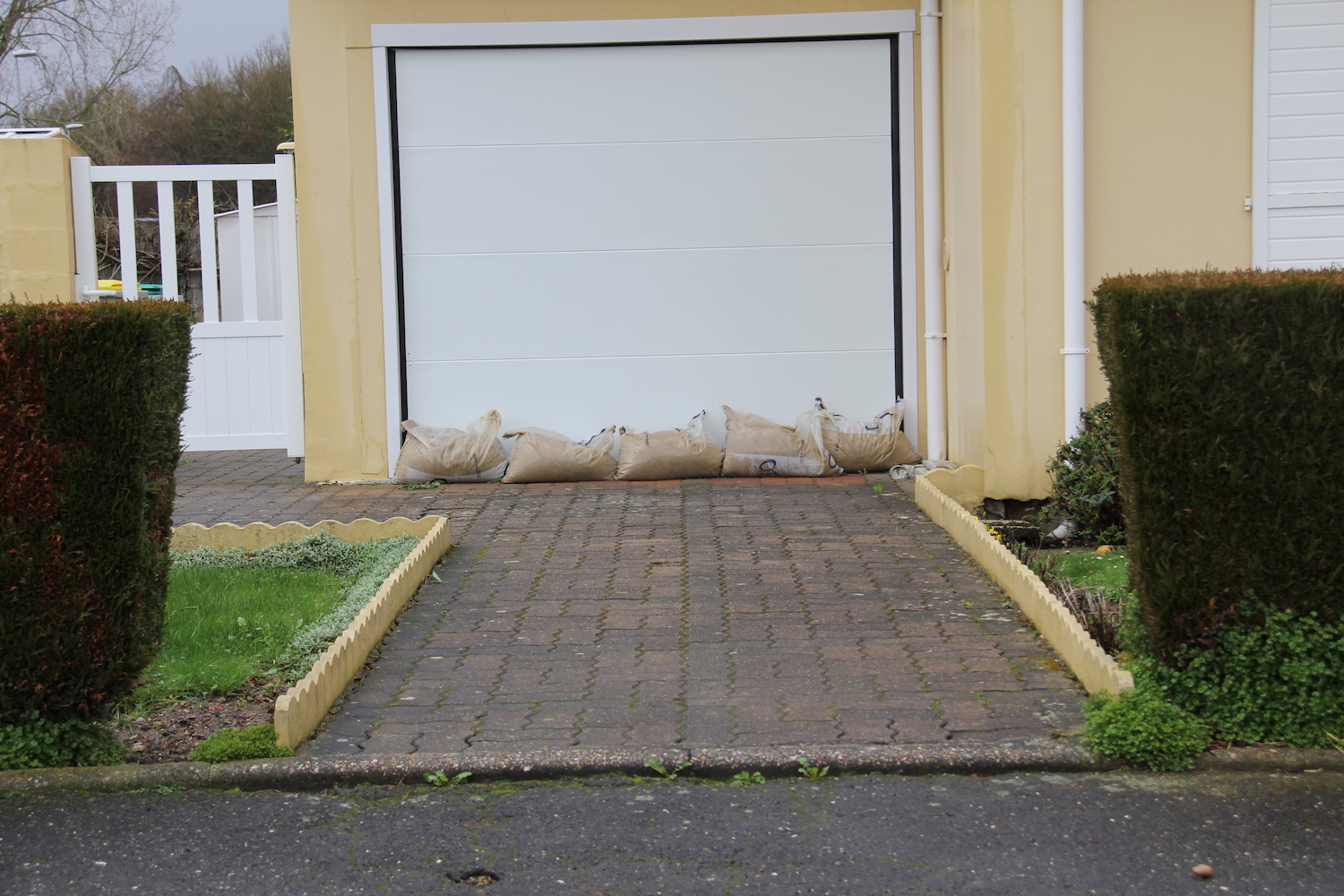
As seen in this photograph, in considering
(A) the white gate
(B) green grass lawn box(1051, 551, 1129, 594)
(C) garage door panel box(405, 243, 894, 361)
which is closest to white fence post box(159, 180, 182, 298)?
(A) the white gate

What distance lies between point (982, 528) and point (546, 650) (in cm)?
246

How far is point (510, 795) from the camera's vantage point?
11.8ft

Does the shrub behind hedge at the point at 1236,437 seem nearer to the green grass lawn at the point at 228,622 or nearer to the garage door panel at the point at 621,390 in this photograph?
the green grass lawn at the point at 228,622

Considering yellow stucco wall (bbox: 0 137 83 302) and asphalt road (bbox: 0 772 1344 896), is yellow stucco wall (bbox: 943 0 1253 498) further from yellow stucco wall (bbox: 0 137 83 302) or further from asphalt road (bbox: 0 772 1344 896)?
yellow stucco wall (bbox: 0 137 83 302)

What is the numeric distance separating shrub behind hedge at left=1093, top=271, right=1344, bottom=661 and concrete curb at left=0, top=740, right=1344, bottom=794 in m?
0.44

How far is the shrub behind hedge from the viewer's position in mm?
3605

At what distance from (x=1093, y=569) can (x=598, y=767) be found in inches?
116

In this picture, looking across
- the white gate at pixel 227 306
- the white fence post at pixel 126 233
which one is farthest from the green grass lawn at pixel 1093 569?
the white fence post at pixel 126 233

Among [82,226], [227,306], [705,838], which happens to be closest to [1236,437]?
[705,838]

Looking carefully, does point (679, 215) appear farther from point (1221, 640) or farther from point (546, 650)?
point (1221, 640)

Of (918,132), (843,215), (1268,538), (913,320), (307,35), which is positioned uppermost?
(307,35)

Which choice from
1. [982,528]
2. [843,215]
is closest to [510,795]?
[982,528]

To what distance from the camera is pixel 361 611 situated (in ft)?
Answer: 16.0

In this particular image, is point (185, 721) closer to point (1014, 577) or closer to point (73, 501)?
point (73, 501)
